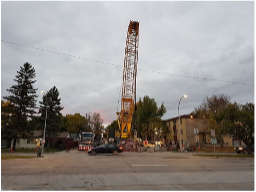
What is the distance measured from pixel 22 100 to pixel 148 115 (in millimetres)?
49387

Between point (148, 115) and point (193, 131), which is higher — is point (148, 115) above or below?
above

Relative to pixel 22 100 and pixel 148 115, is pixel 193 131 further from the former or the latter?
pixel 22 100

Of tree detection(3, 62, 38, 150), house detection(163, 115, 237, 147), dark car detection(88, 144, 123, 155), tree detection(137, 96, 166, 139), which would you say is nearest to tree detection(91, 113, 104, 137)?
tree detection(137, 96, 166, 139)

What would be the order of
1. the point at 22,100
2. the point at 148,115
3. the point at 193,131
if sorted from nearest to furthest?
the point at 22,100 < the point at 193,131 < the point at 148,115

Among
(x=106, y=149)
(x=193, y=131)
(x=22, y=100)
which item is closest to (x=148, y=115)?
(x=193, y=131)

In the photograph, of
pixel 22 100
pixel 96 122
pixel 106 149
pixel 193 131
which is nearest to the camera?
pixel 22 100

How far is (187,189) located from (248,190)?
74.6 inches

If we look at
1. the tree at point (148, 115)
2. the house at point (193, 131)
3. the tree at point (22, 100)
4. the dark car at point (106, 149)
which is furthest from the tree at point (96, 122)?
the tree at point (22, 100)

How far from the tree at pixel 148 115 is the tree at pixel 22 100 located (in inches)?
1759

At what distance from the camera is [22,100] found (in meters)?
4.68

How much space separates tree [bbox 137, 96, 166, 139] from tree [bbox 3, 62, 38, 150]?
44.7 metres

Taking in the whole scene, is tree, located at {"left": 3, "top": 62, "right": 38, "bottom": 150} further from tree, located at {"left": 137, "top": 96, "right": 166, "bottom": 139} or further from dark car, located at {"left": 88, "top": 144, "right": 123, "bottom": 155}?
tree, located at {"left": 137, "top": 96, "right": 166, "bottom": 139}

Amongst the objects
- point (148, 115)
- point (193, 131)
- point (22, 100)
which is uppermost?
point (148, 115)

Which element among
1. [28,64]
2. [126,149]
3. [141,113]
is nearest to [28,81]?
[28,64]
